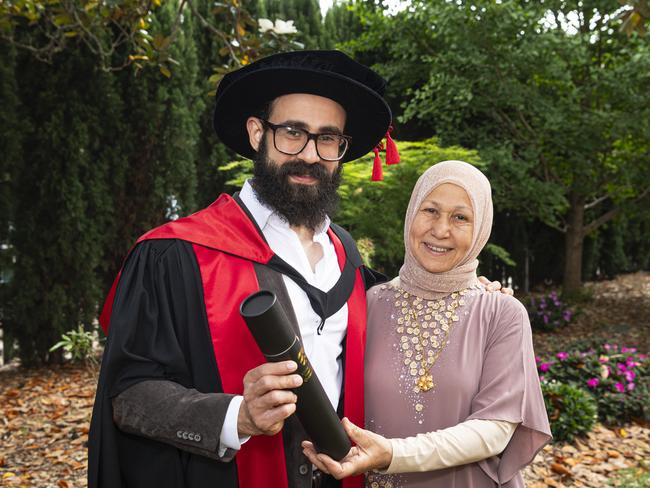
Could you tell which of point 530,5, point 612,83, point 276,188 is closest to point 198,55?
point 530,5

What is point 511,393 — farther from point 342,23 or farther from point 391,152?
point 342,23

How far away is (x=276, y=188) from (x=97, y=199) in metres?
4.56

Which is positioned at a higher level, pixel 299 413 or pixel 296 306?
pixel 296 306

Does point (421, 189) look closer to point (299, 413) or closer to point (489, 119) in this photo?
point (299, 413)

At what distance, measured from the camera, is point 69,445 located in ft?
14.0

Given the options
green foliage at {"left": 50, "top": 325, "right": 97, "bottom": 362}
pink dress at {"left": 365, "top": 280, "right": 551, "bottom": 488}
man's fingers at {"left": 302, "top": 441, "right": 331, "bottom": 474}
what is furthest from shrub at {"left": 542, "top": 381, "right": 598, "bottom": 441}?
green foliage at {"left": 50, "top": 325, "right": 97, "bottom": 362}

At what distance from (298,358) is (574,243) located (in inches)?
386

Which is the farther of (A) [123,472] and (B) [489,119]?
(B) [489,119]

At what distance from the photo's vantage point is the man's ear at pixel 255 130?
6.73ft

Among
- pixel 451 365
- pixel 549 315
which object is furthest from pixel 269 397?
pixel 549 315

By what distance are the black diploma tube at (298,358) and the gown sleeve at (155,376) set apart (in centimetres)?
26

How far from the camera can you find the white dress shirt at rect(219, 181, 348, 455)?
6.18 ft

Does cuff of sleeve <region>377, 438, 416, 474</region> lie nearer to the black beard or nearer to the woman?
the woman

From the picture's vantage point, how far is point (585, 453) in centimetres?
438
